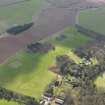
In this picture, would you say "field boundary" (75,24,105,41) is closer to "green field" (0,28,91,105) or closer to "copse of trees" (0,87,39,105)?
"green field" (0,28,91,105)

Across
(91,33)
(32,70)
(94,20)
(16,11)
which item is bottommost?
(91,33)

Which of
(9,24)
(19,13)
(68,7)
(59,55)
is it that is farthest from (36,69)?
(68,7)

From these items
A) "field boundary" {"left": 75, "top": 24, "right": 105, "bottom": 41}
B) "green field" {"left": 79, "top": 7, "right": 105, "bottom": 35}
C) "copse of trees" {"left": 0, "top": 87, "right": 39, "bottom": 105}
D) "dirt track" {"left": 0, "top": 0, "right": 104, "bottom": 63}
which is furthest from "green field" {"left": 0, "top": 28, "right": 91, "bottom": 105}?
"green field" {"left": 79, "top": 7, "right": 105, "bottom": 35}

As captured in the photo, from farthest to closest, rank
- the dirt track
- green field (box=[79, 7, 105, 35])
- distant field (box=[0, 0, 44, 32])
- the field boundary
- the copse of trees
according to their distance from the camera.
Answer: green field (box=[79, 7, 105, 35]) < distant field (box=[0, 0, 44, 32]) < the field boundary < the dirt track < the copse of trees

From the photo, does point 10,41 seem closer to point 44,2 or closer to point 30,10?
point 30,10

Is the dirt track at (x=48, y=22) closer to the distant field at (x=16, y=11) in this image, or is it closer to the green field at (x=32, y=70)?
the distant field at (x=16, y=11)

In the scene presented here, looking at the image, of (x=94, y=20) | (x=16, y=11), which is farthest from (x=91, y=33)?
(x=16, y=11)

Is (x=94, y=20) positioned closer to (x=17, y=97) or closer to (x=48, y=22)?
(x=48, y=22)
